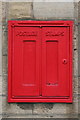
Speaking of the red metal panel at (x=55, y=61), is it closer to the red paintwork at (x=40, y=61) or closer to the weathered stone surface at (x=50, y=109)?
the red paintwork at (x=40, y=61)

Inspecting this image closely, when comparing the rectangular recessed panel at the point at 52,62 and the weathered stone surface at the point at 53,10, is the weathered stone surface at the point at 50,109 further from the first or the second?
the weathered stone surface at the point at 53,10

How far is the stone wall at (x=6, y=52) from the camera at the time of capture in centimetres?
505

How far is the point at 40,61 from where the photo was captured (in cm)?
499

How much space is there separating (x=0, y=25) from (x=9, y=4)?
0.45 m

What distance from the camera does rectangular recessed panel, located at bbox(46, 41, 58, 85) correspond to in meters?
5.00

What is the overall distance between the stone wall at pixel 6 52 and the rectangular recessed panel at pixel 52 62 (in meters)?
0.36

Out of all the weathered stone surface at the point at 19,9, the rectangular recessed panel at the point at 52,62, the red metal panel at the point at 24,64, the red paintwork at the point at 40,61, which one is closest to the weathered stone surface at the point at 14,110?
the red paintwork at the point at 40,61

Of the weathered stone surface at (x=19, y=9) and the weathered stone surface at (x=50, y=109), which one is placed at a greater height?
the weathered stone surface at (x=19, y=9)

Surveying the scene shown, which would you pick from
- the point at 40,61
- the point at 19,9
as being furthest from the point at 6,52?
the point at 19,9

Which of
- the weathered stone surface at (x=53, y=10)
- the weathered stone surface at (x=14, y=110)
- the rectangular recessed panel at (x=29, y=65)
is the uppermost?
the weathered stone surface at (x=53, y=10)

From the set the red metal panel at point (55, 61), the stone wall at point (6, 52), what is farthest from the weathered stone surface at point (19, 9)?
the red metal panel at point (55, 61)

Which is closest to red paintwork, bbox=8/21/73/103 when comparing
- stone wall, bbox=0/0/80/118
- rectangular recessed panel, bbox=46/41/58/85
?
rectangular recessed panel, bbox=46/41/58/85

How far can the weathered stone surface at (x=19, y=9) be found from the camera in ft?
16.6

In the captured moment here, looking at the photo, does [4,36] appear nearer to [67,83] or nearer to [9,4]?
[9,4]
